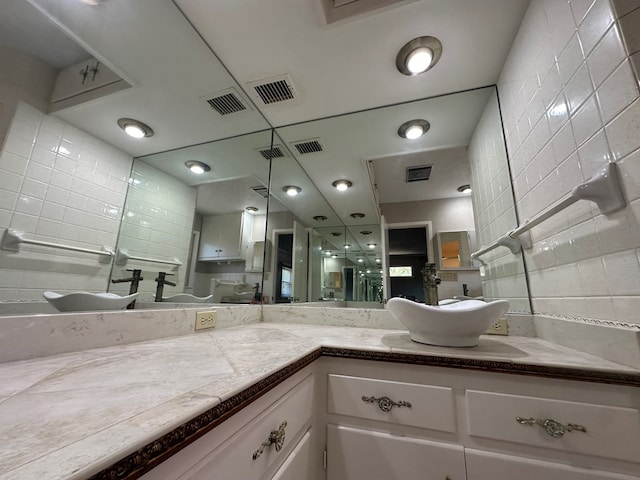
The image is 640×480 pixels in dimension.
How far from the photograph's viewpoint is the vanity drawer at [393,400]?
779mm

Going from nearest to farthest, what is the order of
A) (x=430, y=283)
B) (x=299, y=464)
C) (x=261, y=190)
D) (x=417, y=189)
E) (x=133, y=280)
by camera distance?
(x=299, y=464)
(x=133, y=280)
(x=430, y=283)
(x=417, y=189)
(x=261, y=190)

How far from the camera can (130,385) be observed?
1.62 ft

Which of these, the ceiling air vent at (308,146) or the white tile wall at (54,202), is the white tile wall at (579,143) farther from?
the white tile wall at (54,202)

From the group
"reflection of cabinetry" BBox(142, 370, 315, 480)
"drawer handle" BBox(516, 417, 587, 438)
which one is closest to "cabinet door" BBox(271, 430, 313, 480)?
"reflection of cabinetry" BBox(142, 370, 315, 480)

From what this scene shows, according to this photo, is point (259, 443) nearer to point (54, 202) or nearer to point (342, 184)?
point (54, 202)

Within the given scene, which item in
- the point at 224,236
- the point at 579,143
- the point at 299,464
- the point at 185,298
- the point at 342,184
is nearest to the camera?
the point at 299,464

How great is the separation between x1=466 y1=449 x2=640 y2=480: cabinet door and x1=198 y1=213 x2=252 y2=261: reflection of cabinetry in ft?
4.67

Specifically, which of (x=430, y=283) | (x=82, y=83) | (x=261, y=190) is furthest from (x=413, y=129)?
(x=82, y=83)

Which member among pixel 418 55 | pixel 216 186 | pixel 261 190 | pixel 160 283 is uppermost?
pixel 418 55

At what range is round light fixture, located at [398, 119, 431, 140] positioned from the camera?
1761 mm

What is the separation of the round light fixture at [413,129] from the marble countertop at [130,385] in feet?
4.67

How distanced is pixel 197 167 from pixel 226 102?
47 centimetres

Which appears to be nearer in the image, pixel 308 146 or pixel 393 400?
pixel 393 400

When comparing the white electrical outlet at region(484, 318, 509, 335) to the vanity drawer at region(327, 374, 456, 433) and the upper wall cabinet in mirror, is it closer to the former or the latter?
the vanity drawer at region(327, 374, 456, 433)
